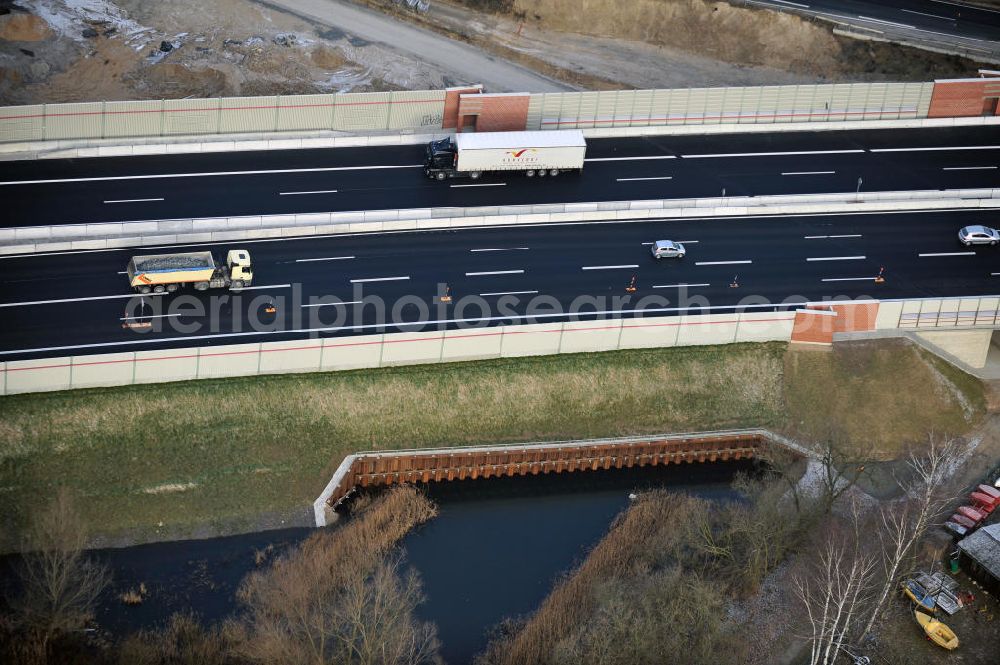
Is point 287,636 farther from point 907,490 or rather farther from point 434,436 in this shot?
point 907,490

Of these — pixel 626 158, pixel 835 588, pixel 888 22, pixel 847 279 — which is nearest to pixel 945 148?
pixel 847 279

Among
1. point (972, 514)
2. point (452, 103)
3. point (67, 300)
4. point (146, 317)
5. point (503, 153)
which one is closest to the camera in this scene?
point (972, 514)

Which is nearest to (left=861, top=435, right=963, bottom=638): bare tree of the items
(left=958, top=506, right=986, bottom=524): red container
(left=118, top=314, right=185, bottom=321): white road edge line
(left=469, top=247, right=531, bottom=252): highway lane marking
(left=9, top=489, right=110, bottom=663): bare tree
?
(left=958, top=506, right=986, bottom=524): red container

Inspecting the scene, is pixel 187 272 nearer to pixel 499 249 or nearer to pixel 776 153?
pixel 499 249

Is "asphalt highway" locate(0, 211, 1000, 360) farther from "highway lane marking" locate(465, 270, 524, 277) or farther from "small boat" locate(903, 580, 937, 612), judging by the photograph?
"small boat" locate(903, 580, 937, 612)

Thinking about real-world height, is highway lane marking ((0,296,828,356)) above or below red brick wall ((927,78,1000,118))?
below

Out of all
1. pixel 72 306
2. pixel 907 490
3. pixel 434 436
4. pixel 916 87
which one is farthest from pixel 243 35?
pixel 907 490
